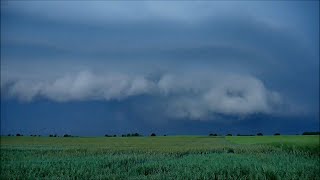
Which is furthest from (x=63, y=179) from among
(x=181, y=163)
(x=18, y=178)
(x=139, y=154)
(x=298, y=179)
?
(x=298, y=179)

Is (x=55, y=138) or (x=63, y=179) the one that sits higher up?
(x=55, y=138)

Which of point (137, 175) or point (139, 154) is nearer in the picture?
point (137, 175)

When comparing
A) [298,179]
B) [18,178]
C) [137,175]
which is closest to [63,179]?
[18,178]

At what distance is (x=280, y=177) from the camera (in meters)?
12.6

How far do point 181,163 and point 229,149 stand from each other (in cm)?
605

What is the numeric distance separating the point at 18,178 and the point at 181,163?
4735 millimetres

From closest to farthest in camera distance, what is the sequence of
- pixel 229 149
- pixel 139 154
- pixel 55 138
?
pixel 139 154
pixel 229 149
pixel 55 138

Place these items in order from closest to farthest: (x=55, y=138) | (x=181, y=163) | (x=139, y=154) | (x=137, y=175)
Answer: (x=137, y=175) < (x=181, y=163) < (x=139, y=154) < (x=55, y=138)

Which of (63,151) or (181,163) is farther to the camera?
(63,151)

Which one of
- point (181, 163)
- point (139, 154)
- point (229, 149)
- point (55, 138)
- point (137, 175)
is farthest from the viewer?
point (55, 138)

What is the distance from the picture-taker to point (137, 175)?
1255 centimetres

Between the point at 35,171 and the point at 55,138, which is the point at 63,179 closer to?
the point at 35,171

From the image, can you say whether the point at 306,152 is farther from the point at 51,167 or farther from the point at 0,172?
the point at 0,172

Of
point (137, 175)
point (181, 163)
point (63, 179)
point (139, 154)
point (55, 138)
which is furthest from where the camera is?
point (55, 138)
